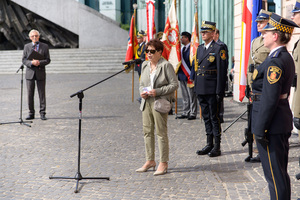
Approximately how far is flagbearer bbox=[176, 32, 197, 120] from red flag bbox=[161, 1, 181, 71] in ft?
0.48

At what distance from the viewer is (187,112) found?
34.8 ft

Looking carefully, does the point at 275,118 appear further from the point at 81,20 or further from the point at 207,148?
the point at 81,20

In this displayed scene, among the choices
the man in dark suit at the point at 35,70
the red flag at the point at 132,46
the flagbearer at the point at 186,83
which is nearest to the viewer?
the flagbearer at the point at 186,83

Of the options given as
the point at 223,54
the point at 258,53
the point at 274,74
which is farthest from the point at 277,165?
the point at 223,54

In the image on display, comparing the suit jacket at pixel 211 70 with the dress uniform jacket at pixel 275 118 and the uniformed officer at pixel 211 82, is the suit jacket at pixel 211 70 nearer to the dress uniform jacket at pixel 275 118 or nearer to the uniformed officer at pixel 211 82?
the uniformed officer at pixel 211 82

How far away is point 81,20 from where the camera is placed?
35750mm

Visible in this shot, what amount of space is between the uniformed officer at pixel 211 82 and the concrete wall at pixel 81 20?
2974cm

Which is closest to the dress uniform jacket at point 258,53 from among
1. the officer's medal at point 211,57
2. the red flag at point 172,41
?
the officer's medal at point 211,57

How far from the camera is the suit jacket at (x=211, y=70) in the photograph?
6.75 metres

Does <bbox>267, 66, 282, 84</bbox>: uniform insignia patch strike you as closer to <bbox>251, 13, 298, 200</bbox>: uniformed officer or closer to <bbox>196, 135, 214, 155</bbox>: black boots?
<bbox>251, 13, 298, 200</bbox>: uniformed officer

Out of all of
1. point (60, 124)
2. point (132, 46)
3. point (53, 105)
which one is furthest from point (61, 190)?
point (132, 46)

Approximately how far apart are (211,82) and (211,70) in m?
0.20

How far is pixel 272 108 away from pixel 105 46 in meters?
33.4

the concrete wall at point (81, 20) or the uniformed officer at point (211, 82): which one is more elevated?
the concrete wall at point (81, 20)
